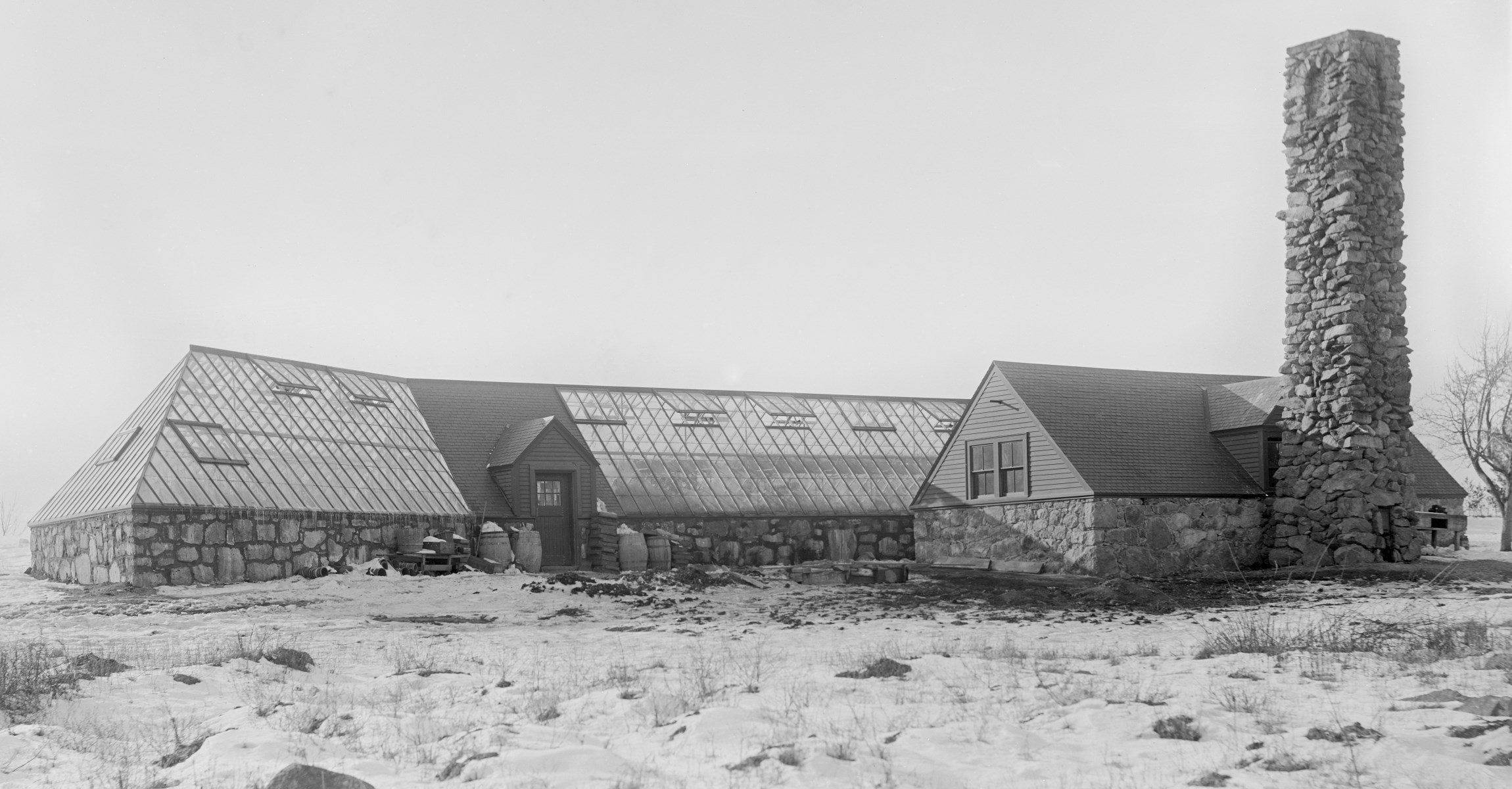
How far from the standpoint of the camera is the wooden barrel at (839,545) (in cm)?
3638

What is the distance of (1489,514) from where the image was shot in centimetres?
6044

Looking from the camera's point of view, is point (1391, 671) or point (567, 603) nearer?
point (1391, 671)

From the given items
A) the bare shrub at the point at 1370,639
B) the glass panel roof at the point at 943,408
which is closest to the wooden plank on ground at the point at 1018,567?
the glass panel roof at the point at 943,408

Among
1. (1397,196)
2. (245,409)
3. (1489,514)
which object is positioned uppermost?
(1397,196)

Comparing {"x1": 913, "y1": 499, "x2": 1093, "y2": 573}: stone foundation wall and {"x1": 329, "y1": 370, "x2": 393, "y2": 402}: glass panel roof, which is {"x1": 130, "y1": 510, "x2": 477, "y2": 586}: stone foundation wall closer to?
{"x1": 329, "y1": 370, "x2": 393, "y2": 402}: glass panel roof

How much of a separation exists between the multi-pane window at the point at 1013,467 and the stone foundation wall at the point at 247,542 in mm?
13826

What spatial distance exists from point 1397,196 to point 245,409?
26.6 metres

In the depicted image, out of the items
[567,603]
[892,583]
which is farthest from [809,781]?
[892,583]

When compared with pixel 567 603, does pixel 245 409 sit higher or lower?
higher

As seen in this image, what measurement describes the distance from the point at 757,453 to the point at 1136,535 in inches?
515

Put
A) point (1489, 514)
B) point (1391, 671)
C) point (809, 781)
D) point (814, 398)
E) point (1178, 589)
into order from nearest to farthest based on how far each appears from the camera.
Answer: point (809, 781)
point (1391, 671)
point (1178, 589)
point (814, 398)
point (1489, 514)

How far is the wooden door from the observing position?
32.5 m

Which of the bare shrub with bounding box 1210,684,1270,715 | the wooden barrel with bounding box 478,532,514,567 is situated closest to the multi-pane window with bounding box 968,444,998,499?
the wooden barrel with bounding box 478,532,514,567

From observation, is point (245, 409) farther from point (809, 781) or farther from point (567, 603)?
point (809, 781)
